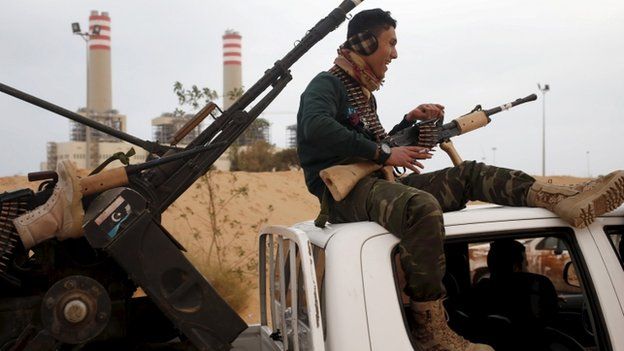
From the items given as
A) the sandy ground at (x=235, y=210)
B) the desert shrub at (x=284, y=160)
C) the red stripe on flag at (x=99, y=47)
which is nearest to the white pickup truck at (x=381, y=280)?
the sandy ground at (x=235, y=210)

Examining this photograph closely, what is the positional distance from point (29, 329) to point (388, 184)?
145cm

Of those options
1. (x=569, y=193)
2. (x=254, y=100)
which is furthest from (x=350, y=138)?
(x=569, y=193)

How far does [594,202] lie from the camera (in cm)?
306

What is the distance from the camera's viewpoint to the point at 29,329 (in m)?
2.89

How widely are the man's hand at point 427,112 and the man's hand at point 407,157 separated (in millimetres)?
425

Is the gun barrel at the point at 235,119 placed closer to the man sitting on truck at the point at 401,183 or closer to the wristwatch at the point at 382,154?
the man sitting on truck at the point at 401,183

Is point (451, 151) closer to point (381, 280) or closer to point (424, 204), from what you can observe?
point (424, 204)

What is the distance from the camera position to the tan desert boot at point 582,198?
9.97 ft

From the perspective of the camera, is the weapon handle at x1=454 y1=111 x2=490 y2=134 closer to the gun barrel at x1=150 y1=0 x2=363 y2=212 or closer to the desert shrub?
the gun barrel at x1=150 y1=0 x2=363 y2=212

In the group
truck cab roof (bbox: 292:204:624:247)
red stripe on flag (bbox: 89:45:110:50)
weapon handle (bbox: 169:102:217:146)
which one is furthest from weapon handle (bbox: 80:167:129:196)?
red stripe on flag (bbox: 89:45:110:50)

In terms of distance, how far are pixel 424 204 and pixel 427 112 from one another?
1.33m

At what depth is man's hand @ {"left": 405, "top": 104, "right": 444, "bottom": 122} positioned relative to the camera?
418cm

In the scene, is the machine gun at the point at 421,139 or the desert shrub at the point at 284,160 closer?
the machine gun at the point at 421,139

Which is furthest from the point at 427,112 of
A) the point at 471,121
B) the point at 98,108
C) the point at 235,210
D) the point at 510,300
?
the point at 98,108
